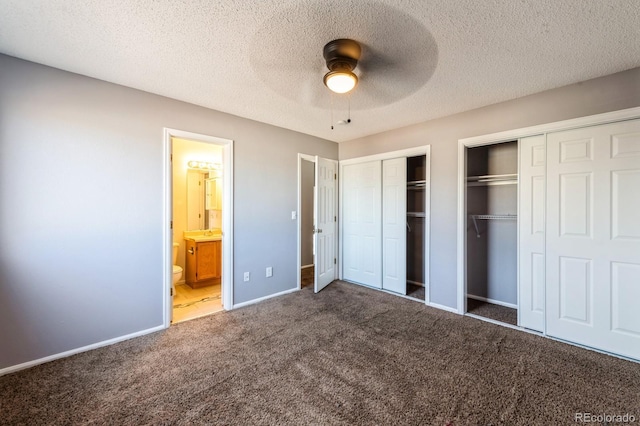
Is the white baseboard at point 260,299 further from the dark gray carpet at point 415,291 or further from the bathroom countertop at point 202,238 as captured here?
the dark gray carpet at point 415,291

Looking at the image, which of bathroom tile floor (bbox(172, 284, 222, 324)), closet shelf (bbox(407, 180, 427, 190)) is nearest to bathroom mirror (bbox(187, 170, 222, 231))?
bathroom tile floor (bbox(172, 284, 222, 324))

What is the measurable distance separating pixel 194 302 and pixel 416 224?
3.54 metres

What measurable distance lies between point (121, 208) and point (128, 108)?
0.97 metres

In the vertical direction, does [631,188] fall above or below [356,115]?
below

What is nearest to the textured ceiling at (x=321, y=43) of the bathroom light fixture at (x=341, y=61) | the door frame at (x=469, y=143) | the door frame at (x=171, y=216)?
the bathroom light fixture at (x=341, y=61)

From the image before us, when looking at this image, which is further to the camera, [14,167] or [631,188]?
[631,188]

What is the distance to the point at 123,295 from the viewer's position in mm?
2617

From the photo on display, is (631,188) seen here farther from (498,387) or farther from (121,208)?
(121,208)

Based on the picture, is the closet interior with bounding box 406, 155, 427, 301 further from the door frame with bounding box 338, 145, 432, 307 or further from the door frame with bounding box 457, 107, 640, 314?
the door frame with bounding box 457, 107, 640, 314

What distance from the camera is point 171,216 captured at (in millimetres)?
2896

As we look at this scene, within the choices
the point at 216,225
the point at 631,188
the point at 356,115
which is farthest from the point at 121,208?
the point at 631,188

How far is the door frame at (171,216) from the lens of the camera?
2842 millimetres

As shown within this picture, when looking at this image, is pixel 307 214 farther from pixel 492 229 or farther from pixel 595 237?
pixel 595 237

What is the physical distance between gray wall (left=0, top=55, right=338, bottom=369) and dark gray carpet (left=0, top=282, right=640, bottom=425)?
0.95 ft
